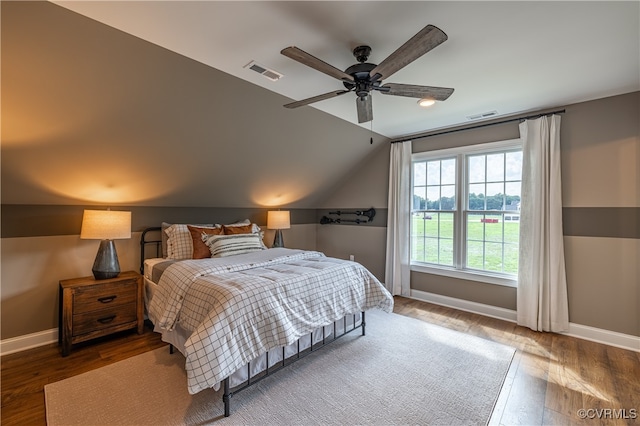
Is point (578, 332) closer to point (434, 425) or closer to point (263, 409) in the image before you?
point (434, 425)

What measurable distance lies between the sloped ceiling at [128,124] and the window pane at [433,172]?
113cm

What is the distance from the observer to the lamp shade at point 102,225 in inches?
107

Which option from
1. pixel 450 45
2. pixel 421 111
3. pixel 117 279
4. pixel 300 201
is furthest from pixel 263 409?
pixel 300 201

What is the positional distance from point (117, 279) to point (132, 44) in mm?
2207

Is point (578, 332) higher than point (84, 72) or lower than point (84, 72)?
lower

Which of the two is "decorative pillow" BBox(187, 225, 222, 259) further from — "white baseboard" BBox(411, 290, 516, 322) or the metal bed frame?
"white baseboard" BBox(411, 290, 516, 322)

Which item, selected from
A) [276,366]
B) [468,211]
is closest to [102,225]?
[276,366]

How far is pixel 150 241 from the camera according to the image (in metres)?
3.52

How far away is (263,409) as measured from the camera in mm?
1918

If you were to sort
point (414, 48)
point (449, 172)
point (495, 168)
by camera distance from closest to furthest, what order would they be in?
point (414, 48)
point (495, 168)
point (449, 172)

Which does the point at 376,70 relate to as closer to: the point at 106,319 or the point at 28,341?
the point at 106,319

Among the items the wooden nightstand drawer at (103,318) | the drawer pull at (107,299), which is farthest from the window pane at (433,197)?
the drawer pull at (107,299)

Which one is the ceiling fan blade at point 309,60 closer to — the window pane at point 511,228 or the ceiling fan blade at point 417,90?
the ceiling fan blade at point 417,90
